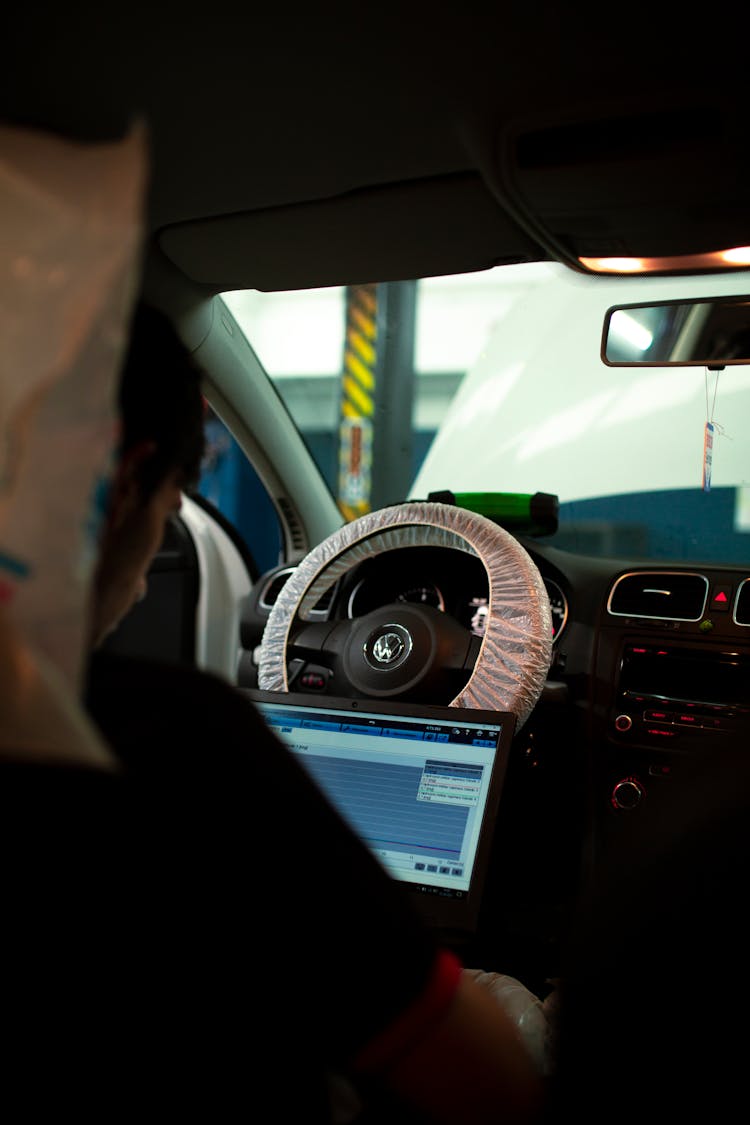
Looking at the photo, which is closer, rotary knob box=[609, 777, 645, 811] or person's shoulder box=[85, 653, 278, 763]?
person's shoulder box=[85, 653, 278, 763]

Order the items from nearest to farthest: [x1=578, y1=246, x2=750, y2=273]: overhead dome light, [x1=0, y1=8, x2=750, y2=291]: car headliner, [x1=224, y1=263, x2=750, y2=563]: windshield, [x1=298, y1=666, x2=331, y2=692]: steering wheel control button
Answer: [x1=0, y1=8, x2=750, y2=291]: car headliner, [x1=578, y1=246, x2=750, y2=273]: overhead dome light, [x1=298, y1=666, x2=331, y2=692]: steering wheel control button, [x1=224, y1=263, x2=750, y2=563]: windshield

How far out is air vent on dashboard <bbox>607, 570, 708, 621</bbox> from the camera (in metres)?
2.43

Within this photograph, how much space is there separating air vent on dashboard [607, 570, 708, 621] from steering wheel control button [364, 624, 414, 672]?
56 centimetres

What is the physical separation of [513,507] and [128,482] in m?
1.91

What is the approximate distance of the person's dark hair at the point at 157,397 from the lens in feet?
2.84

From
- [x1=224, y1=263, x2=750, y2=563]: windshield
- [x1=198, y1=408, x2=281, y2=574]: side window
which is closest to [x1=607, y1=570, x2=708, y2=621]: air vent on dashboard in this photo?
[x1=224, y1=263, x2=750, y2=563]: windshield

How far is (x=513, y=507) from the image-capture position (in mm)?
2686

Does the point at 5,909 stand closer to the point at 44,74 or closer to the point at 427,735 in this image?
the point at 44,74

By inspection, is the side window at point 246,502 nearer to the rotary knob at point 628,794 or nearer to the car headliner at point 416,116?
the car headliner at point 416,116

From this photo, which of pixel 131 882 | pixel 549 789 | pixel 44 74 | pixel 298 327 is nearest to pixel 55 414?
pixel 131 882

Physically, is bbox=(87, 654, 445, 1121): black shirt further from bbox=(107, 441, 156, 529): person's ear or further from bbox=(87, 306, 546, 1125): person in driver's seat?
bbox=(107, 441, 156, 529): person's ear

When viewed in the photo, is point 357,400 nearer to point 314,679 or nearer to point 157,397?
point 314,679

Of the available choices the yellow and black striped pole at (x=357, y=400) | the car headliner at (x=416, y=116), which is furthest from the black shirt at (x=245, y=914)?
the yellow and black striped pole at (x=357, y=400)

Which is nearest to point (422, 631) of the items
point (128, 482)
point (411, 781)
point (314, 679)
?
point (314, 679)
